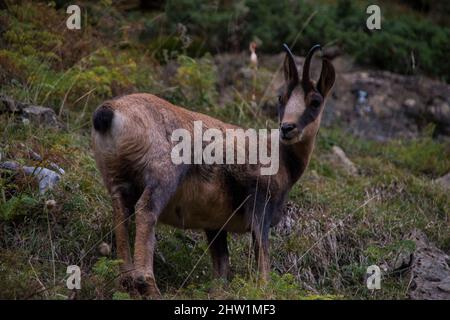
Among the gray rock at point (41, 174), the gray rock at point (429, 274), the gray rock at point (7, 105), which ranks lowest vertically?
the gray rock at point (429, 274)

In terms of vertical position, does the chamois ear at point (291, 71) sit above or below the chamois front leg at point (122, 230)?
above

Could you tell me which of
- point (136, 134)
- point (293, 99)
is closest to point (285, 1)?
point (293, 99)

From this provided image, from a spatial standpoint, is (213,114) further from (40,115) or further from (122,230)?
(122,230)

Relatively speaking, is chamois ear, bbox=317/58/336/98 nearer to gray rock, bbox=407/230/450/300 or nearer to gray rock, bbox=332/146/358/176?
gray rock, bbox=407/230/450/300

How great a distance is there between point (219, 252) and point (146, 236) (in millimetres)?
1535

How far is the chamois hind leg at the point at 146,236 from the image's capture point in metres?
6.27

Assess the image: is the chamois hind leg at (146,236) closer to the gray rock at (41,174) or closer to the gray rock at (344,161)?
the gray rock at (41,174)

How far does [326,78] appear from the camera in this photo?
7.62 metres

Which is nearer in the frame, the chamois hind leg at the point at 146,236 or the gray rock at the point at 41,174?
the chamois hind leg at the point at 146,236

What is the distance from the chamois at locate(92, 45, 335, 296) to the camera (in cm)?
636

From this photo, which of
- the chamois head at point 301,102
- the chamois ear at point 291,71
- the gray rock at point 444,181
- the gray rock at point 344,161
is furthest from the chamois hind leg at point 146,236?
the gray rock at point 444,181

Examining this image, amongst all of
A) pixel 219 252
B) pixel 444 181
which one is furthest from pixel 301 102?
pixel 444 181

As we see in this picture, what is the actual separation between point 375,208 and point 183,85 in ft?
11.4
